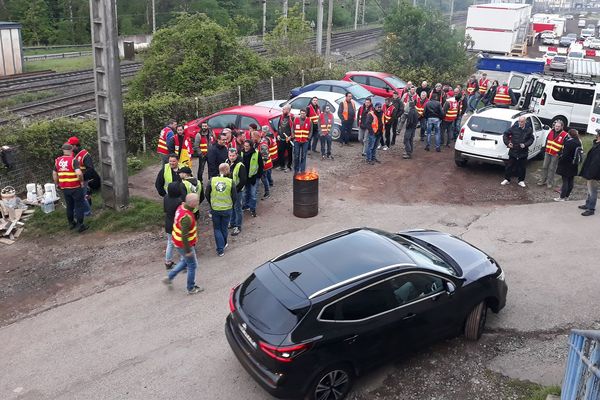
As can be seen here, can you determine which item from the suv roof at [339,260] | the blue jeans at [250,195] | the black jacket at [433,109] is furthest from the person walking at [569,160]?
the suv roof at [339,260]

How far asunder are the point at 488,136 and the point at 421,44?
13.8 m

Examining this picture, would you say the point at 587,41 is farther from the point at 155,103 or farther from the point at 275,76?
the point at 155,103

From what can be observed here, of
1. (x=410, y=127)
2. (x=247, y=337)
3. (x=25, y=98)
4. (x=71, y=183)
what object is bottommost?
(x=25, y=98)

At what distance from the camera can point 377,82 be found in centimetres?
2188

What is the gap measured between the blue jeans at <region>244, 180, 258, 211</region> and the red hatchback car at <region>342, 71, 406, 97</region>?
10778 millimetres

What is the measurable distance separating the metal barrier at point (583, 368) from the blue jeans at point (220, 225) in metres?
6.19

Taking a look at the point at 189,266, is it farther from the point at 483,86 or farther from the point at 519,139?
the point at 483,86

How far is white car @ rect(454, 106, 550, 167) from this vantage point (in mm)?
14539

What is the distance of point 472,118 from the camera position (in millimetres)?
15125

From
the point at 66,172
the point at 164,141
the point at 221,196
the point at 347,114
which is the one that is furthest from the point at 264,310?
the point at 347,114

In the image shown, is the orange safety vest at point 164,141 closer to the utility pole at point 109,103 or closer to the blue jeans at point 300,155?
the utility pole at point 109,103

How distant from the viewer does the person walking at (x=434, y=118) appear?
16750 mm

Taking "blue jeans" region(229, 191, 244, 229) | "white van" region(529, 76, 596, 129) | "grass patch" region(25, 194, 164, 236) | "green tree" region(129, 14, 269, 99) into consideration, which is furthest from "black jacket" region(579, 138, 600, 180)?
"green tree" region(129, 14, 269, 99)

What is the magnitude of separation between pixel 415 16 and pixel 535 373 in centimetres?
2295
